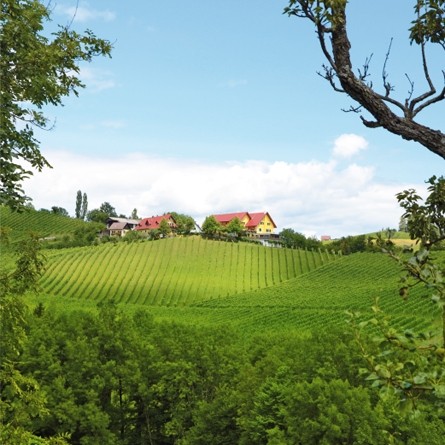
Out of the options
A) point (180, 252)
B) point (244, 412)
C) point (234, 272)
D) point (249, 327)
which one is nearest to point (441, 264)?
point (244, 412)

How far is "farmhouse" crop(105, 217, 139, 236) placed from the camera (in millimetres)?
159363

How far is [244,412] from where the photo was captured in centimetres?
1488

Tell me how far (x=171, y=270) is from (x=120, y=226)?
73135mm

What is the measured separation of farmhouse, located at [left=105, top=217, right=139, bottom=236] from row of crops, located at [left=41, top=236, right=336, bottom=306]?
4540 centimetres

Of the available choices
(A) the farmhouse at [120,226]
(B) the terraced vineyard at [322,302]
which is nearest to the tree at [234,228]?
(B) the terraced vineyard at [322,302]

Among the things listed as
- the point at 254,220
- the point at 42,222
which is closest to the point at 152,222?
the point at 42,222

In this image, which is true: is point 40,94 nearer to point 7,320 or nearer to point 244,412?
point 7,320

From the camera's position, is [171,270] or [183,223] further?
[183,223]

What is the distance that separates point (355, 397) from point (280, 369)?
10.1 feet

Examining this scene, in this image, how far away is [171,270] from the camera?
302 feet

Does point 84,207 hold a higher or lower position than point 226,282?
higher

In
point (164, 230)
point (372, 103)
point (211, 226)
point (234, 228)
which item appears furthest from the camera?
point (234, 228)

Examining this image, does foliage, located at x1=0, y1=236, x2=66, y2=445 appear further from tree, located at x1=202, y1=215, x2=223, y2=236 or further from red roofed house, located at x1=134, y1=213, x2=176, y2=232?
red roofed house, located at x1=134, y1=213, x2=176, y2=232

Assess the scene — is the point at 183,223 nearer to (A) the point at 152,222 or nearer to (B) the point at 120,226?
(A) the point at 152,222
